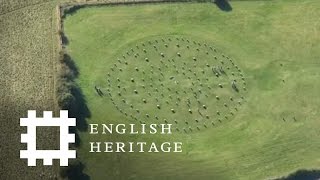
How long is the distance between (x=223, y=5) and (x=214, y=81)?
1315 cm

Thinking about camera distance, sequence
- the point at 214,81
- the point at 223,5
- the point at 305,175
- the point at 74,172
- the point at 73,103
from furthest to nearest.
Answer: the point at 223,5 < the point at 214,81 < the point at 73,103 < the point at 305,175 < the point at 74,172

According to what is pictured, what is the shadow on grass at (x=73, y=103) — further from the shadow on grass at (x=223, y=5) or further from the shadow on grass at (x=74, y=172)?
the shadow on grass at (x=223, y=5)

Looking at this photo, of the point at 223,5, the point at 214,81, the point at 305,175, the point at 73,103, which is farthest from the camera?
the point at 223,5

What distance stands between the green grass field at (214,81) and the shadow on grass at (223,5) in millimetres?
768

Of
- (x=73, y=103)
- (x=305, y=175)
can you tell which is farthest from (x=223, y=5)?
(x=305, y=175)

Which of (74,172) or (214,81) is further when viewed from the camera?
(214,81)

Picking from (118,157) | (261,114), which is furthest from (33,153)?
(261,114)

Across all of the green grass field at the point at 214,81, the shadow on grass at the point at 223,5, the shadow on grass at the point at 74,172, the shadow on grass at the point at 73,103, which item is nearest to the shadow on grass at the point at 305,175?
the green grass field at the point at 214,81

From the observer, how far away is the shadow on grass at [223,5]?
262 ft

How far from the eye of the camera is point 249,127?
68688 mm

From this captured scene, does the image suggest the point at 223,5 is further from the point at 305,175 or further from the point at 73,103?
the point at 305,175

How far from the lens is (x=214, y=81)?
238 ft

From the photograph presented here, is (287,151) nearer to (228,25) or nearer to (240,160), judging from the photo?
(240,160)

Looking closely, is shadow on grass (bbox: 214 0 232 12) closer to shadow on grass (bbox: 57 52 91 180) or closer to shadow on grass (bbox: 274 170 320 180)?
shadow on grass (bbox: 57 52 91 180)
